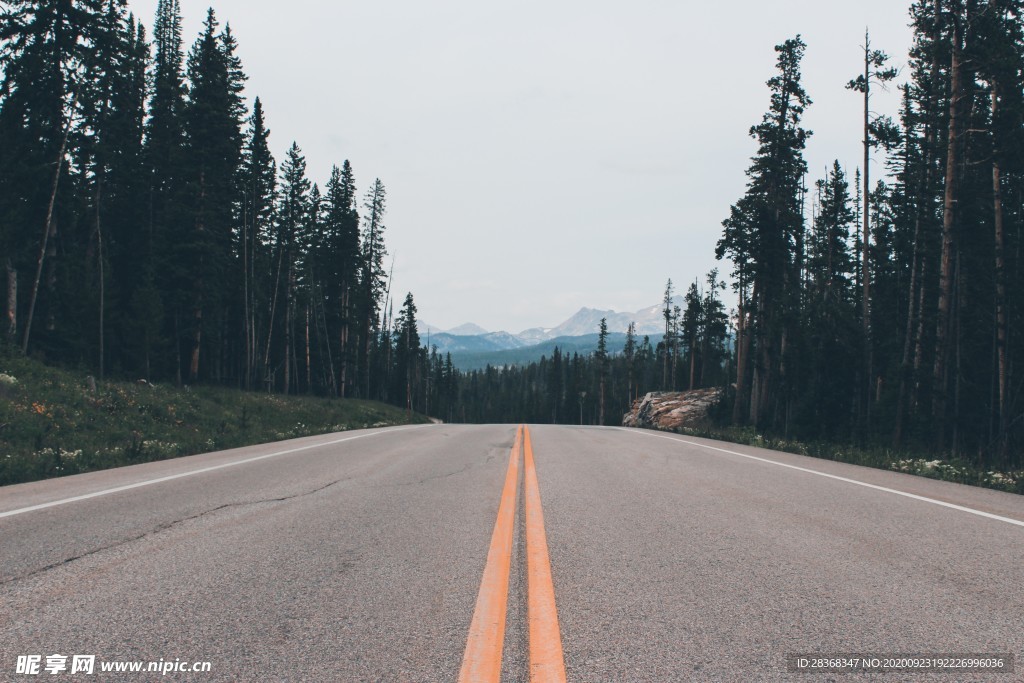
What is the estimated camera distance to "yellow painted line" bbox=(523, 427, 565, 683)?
9.09ft

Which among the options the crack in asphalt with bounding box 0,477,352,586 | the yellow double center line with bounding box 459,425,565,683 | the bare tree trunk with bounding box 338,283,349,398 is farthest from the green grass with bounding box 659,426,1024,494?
the bare tree trunk with bounding box 338,283,349,398

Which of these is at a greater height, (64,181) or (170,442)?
(64,181)

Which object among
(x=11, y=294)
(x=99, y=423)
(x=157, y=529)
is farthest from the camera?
(x=11, y=294)

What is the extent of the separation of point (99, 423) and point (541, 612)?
1645 cm

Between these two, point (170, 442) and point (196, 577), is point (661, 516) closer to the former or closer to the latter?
point (196, 577)

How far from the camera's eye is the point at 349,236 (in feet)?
175

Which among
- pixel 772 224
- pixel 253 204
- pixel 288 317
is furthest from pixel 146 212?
pixel 772 224

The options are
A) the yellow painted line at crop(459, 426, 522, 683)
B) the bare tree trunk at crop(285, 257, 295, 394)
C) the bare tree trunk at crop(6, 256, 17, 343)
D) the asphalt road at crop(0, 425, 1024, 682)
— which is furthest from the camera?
the bare tree trunk at crop(285, 257, 295, 394)

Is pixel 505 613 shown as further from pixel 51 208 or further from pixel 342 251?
pixel 342 251

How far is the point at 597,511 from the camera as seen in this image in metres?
6.54

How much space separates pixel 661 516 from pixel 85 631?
493cm

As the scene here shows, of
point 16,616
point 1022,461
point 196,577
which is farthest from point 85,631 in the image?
point 1022,461

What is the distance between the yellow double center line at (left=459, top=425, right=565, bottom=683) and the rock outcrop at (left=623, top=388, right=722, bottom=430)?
35451 mm

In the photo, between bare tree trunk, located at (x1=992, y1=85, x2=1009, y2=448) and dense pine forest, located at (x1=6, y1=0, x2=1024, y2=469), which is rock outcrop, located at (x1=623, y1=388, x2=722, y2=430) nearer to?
dense pine forest, located at (x1=6, y1=0, x2=1024, y2=469)
